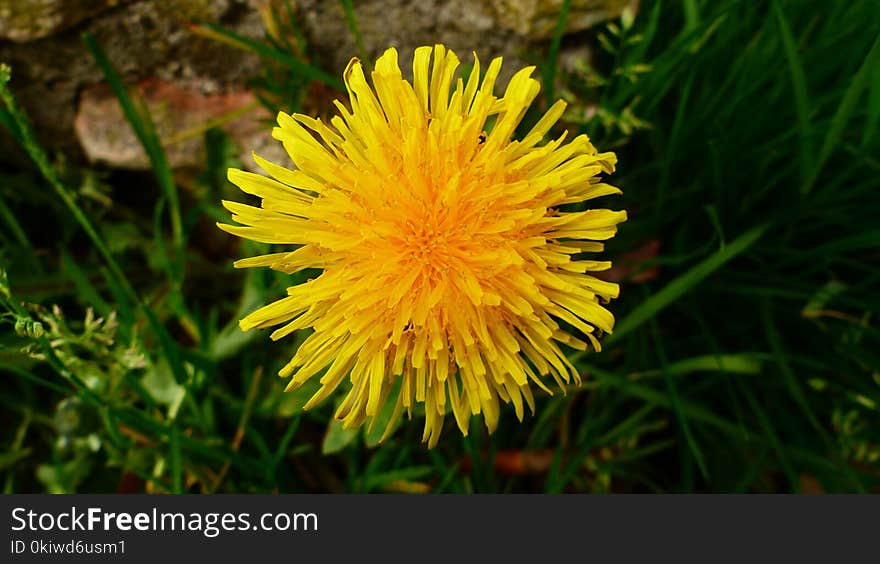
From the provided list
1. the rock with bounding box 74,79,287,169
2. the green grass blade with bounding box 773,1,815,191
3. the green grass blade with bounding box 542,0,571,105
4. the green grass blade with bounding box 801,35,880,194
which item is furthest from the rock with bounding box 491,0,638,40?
the rock with bounding box 74,79,287,169

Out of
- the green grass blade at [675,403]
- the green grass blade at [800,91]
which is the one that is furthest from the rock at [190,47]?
the green grass blade at [675,403]

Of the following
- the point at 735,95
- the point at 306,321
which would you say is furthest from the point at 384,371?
the point at 735,95

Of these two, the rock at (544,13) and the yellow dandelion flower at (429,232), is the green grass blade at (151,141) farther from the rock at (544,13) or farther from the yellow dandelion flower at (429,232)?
the rock at (544,13)

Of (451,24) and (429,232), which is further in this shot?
(451,24)

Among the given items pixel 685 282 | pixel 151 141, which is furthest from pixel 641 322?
pixel 151 141

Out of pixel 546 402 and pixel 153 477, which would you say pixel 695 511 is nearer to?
pixel 546 402

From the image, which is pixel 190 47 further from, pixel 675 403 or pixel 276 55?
pixel 675 403

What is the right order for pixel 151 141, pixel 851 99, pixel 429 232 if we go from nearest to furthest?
pixel 429 232
pixel 851 99
pixel 151 141
